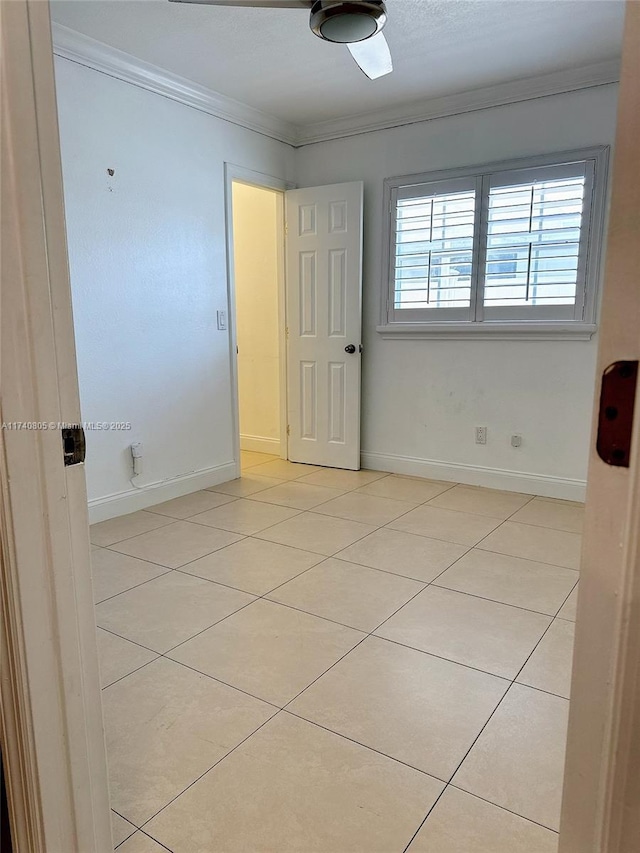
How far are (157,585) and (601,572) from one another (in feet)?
7.37

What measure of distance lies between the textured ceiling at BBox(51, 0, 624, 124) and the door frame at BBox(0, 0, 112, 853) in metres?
2.27

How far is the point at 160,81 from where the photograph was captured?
3.25m

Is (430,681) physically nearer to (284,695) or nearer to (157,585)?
(284,695)

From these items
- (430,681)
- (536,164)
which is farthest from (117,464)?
(536,164)

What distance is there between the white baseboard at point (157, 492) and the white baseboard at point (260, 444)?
870 mm

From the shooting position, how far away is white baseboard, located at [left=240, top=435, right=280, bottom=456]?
5.05m

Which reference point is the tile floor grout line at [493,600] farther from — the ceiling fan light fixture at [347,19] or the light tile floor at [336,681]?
the ceiling fan light fixture at [347,19]

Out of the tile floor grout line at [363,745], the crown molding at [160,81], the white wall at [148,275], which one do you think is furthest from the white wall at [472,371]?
the tile floor grout line at [363,745]

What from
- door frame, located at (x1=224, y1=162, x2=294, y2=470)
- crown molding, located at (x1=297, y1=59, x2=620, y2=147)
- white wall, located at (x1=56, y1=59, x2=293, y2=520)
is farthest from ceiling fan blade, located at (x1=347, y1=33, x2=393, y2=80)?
door frame, located at (x1=224, y1=162, x2=294, y2=470)

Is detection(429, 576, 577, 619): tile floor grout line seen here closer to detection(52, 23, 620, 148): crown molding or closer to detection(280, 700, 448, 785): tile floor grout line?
detection(280, 700, 448, 785): tile floor grout line

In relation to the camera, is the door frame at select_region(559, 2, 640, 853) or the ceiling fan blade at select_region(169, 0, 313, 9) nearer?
the door frame at select_region(559, 2, 640, 853)

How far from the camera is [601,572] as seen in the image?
53cm

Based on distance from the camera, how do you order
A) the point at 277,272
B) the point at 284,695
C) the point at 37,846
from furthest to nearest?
the point at 277,272 < the point at 284,695 < the point at 37,846

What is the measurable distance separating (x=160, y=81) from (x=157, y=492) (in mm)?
2485
